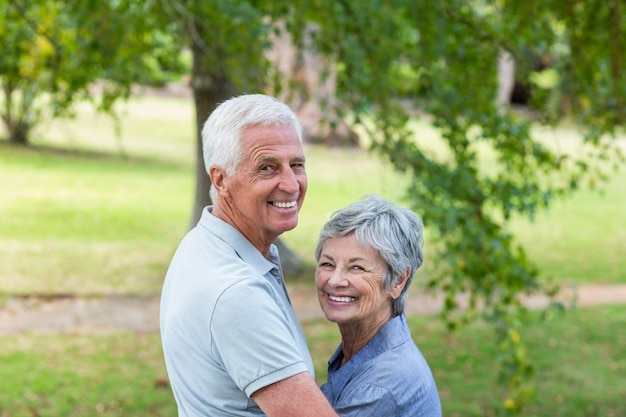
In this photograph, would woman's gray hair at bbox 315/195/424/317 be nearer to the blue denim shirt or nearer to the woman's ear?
the woman's ear

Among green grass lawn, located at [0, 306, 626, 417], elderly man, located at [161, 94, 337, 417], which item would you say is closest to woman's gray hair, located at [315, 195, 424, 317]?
elderly man, located at [161, 94, 337, 417]

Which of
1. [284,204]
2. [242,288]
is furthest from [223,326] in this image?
[284,204]

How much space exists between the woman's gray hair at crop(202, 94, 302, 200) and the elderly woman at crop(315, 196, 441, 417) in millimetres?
328

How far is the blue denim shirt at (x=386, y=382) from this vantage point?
207 cm

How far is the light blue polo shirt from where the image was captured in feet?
6.01

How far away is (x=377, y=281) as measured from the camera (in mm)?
2240

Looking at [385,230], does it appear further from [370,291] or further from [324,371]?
[324,371]

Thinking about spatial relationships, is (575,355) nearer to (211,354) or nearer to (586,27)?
(586,27)

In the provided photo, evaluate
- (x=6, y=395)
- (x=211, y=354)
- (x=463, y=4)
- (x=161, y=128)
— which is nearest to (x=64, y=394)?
(x=6, y=395)

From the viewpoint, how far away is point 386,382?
2.09 metres

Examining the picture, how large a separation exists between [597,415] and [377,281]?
5.44 m

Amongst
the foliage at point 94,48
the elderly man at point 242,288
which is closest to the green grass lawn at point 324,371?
the foliage at point 94,48

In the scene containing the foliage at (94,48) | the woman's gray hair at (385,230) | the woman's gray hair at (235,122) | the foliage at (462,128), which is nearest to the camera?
the woman's gray hair at (235,122)

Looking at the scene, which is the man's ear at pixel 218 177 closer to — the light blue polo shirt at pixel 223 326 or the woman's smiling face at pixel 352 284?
the light blue polo shirt at pixel 223 326
